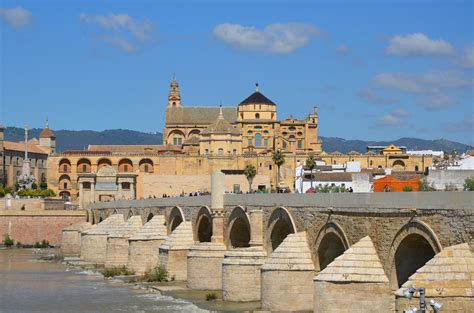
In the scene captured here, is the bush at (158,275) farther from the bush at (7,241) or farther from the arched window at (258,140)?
the arched window at (258,140)

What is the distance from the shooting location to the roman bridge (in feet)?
85.5

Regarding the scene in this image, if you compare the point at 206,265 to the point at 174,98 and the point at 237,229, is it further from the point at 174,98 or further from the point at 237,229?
the point at 174,98

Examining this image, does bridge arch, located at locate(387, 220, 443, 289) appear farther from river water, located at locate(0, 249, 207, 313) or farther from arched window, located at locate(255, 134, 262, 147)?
arched window, located at locate(255, 134, 262, 147)

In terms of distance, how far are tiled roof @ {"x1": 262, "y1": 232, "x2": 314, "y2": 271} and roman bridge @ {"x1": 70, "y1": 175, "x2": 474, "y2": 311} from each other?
3cm

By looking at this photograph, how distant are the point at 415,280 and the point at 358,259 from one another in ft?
13.7

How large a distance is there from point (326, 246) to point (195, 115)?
110 meters

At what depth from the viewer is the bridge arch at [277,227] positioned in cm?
3747

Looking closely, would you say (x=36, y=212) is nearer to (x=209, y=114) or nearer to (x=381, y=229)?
(x=209, y=114)

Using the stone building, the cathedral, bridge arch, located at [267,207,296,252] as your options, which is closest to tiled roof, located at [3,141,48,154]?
the stone building

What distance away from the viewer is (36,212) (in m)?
91.8

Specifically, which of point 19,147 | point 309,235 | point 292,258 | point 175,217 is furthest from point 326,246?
point 19,147

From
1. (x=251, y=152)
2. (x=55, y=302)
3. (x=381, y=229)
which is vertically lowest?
(x=55, y=302)

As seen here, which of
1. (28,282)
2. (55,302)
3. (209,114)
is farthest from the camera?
(209,114)

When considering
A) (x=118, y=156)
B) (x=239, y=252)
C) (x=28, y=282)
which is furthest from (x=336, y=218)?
(x=118, y=156)
